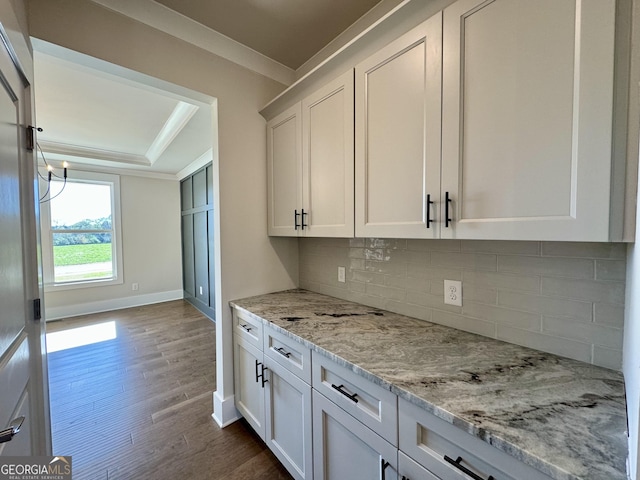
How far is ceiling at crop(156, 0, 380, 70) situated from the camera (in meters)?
1.62

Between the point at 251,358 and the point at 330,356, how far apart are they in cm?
84

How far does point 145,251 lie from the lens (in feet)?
16.8

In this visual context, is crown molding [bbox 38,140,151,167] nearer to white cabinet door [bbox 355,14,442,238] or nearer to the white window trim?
the white window trim

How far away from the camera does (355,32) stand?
1820 millimetres

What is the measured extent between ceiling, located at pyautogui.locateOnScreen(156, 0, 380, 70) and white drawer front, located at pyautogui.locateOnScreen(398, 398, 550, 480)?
213cm

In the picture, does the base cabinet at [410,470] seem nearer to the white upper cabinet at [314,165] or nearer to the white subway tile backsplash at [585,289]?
the white subway tile backsplash at [585,289]

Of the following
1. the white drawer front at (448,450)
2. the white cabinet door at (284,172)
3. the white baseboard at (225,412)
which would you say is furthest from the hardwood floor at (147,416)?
the white cabinet door at (284,172)

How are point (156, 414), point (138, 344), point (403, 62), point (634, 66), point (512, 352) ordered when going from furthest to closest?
1. point (138, 344)
2. point (156, 414)
3. point (403, 62)
4. point (512, 352)
5. point (634, 66)

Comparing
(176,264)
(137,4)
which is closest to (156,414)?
(137,4)

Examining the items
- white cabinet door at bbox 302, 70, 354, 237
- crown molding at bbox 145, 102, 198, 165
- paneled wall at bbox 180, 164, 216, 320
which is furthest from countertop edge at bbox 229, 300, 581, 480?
paneled wall at bbox 180, 164, 216, 320

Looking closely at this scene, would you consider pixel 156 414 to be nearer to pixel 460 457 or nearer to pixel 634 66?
pixel 460 457

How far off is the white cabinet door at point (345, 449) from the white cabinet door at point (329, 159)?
863mm

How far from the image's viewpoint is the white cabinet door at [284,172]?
185 cm

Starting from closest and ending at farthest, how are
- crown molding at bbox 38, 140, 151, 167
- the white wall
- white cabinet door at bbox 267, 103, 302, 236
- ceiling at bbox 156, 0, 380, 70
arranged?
ceiling at bbox 156, 0, 380, 70 → white cabinet door at bbox 267, 103, 302, 236 → crown molding at bbox 38, 140, 151, 167 → the white wall
